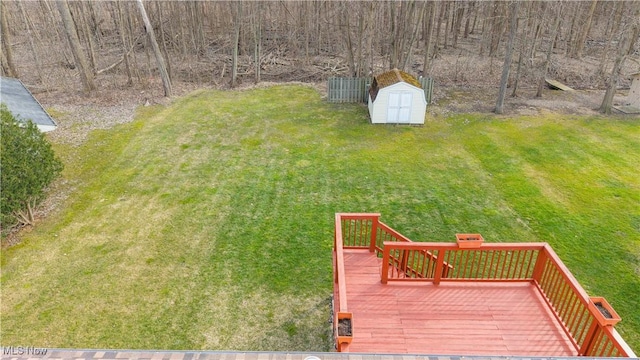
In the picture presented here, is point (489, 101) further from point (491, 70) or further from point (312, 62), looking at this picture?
point (312, 62)

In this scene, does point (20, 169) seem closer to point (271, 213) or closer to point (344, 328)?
point (271, 213)

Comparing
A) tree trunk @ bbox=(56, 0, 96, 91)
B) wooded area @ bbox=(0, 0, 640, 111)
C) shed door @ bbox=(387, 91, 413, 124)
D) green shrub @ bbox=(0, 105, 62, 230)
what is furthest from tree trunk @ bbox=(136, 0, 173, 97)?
shed door @ bbox=(387, 91, 413, 124)

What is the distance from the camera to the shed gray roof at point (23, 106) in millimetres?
14238

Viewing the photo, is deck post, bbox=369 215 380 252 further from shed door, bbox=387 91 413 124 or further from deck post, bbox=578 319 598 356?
shed door, bbox=387 91 413 124

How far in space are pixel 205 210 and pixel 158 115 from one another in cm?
825

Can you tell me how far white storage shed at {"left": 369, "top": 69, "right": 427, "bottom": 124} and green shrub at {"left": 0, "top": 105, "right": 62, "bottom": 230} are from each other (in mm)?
11389

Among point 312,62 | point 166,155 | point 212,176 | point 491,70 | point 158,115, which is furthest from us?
point 312,62

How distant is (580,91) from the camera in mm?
20281

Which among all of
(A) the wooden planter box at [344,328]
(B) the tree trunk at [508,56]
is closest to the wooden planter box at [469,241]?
(A) the wooden planter box at [344,328]

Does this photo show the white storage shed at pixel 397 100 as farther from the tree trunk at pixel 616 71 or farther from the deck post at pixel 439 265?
the deck post at pixel 439 265

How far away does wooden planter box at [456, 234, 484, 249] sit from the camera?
261 inches

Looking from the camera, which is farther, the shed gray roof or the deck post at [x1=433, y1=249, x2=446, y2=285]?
the shed gray roof

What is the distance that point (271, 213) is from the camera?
36.4ft

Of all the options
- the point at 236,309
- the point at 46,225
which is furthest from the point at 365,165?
the point at 46,225
